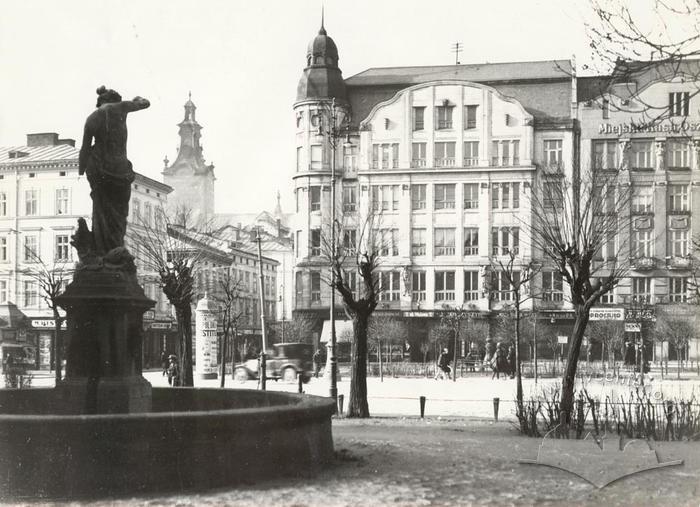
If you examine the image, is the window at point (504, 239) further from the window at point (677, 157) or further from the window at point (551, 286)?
the window at point (677, 157)

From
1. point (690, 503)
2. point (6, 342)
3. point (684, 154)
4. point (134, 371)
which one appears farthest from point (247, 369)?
point (690, 503)

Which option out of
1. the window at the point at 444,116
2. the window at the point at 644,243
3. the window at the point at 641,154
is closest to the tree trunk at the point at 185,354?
the window at the point at 644,243

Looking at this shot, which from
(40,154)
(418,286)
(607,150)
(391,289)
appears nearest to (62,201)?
(40,154)

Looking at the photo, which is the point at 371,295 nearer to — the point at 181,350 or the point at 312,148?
the point at 181,350

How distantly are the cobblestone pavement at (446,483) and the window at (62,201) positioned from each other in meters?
43.0

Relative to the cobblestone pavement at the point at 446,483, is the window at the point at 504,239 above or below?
above

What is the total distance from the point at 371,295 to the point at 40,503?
12956 millimetres

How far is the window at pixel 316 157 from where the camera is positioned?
182ft

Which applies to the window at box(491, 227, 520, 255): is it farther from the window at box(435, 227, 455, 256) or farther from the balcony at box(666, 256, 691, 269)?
the balcony at box(666, 256, 691, 269)

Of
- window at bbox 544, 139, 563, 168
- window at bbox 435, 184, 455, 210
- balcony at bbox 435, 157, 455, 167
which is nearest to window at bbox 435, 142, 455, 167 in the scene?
balcony at bbox 435, 157, 455, 167

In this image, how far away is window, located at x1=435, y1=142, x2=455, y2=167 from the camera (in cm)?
5431

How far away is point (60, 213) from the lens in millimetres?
53531

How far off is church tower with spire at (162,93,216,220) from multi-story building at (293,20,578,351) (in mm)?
14050

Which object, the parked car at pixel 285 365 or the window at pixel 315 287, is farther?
the window at pixel 315 287
